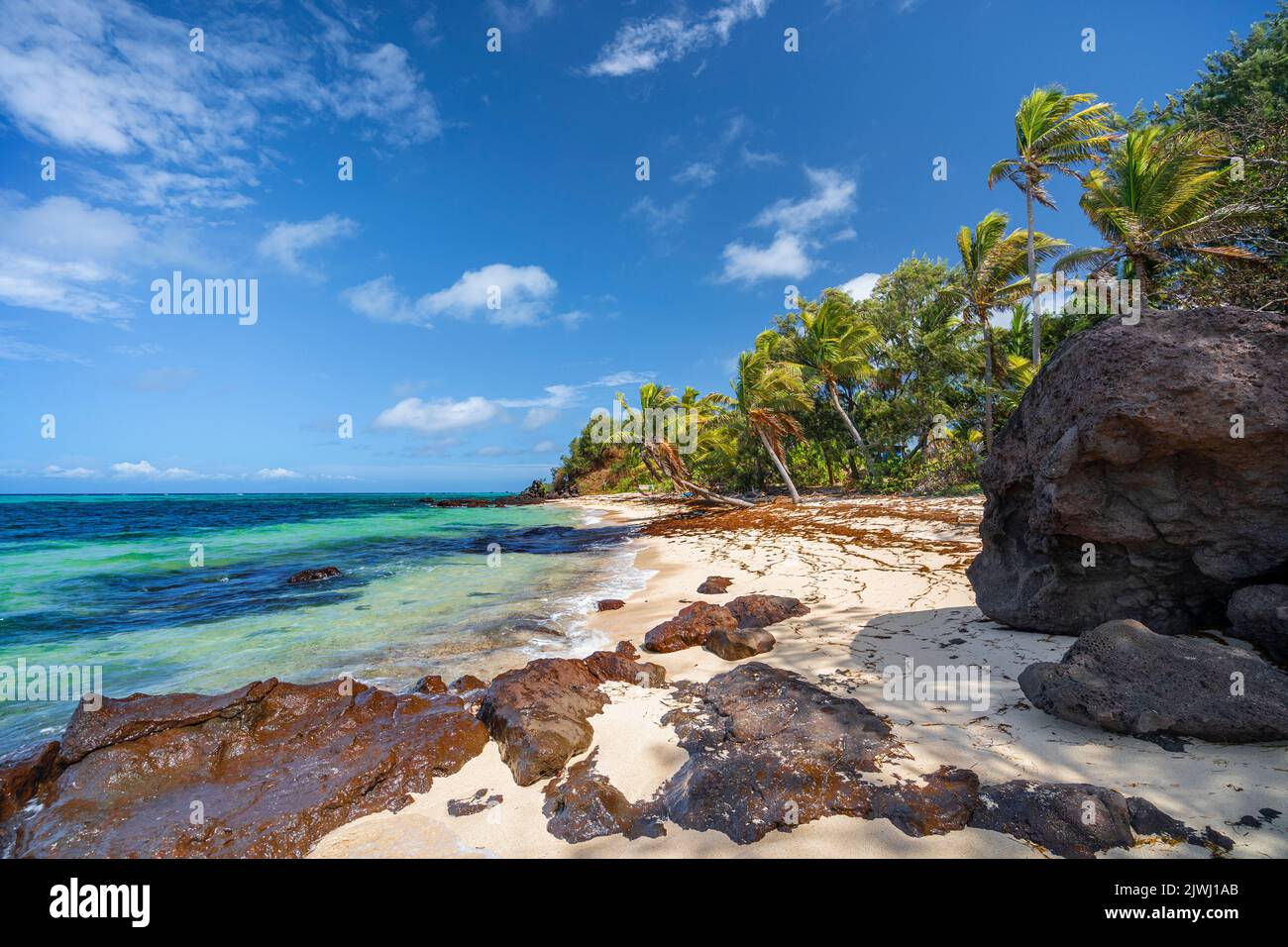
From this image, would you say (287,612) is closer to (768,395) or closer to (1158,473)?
(1158,473)

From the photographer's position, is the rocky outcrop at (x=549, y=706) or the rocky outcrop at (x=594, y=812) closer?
the rocky outcrop at (x=594, y=812)

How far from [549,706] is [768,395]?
20.1m

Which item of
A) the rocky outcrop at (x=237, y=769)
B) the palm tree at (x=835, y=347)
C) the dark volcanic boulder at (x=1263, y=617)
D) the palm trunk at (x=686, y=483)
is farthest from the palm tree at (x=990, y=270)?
the rocky outcrop at (x=237, y=769)

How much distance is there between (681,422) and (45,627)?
23.3 metres

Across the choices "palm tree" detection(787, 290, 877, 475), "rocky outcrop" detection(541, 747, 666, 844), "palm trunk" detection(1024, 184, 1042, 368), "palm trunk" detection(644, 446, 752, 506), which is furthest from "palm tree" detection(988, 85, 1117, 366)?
"rocky outcrop" detection(541, 747, 666, 844)

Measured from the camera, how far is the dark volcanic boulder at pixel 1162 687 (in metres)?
2.63

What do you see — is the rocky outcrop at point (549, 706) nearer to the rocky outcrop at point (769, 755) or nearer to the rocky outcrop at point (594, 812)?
the rocky outcrop at point (594, 812)

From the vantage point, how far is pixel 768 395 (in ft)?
72.2

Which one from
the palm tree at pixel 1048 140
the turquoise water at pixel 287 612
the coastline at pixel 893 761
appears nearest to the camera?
the coastline at pixel 893 761

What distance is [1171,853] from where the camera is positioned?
6.66 feet

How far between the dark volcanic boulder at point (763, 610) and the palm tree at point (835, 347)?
20571 millimetres

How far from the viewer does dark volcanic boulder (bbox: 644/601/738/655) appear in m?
5.77
